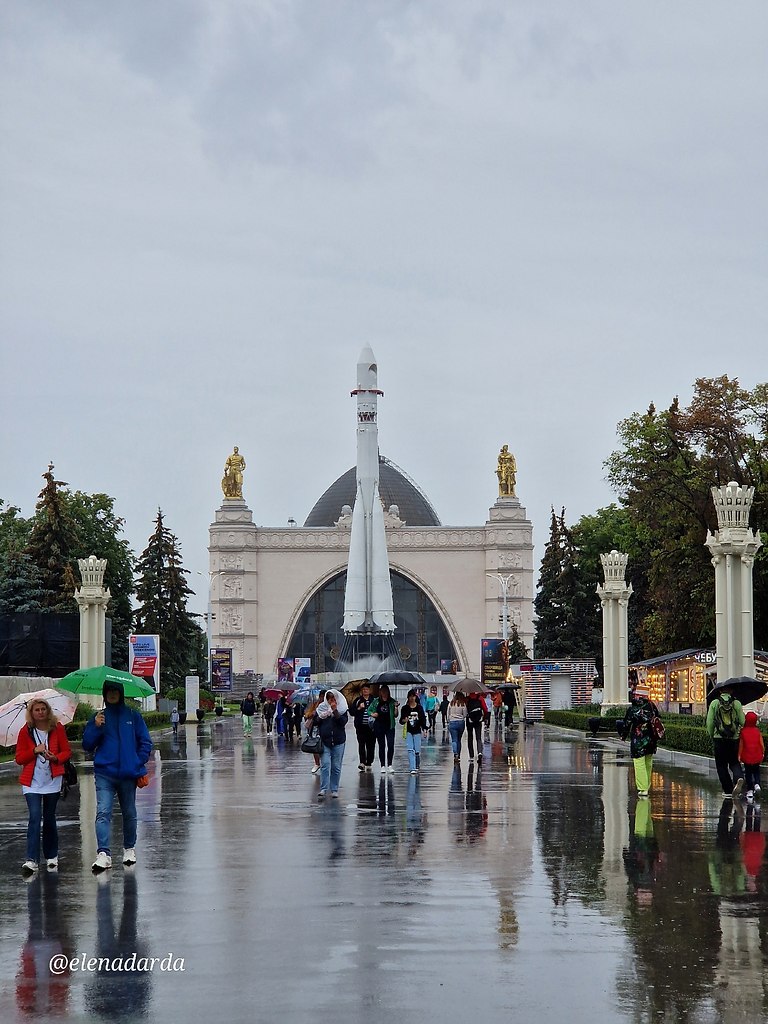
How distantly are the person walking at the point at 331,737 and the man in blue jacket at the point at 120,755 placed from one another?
6.47 metres

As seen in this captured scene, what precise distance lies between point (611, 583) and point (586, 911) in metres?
36.5

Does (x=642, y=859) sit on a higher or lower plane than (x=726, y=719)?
lower

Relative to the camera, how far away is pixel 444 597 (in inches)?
4343

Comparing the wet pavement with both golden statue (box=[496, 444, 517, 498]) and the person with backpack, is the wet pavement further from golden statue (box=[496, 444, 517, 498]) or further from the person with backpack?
golden statue (box=[496, 444, 517, 498])

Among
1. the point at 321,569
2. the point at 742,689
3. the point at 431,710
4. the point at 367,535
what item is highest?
the point at 367,535

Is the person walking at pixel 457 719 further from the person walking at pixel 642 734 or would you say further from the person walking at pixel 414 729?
the person walking at pixel 642 734

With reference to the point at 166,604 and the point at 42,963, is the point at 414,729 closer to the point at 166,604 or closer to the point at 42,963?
the point at 42,963

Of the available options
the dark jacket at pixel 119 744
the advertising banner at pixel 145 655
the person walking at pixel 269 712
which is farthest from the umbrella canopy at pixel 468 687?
the advertising banner at pixel 145 655

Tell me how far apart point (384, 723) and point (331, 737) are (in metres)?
3.67

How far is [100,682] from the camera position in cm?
1316

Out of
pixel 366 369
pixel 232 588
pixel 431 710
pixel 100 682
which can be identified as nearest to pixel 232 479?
pixel 232 588

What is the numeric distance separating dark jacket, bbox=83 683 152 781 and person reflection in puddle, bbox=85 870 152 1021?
6.34 ft

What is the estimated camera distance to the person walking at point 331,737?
18.5m

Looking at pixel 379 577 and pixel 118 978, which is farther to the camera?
pixel 379 577
